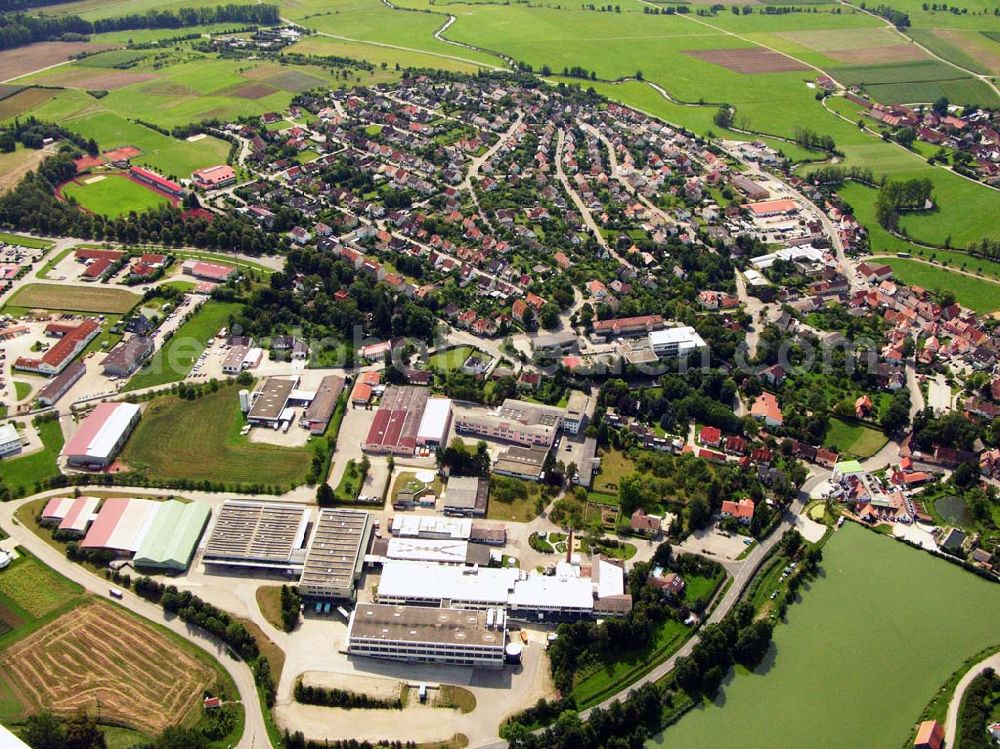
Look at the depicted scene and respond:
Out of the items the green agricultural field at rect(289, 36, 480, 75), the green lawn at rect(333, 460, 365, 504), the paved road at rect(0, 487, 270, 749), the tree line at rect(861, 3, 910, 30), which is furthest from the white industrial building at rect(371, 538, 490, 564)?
the tree line at rect(861, 3, 910, 30)

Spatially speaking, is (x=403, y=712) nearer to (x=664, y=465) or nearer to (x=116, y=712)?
(x=116, y=712)

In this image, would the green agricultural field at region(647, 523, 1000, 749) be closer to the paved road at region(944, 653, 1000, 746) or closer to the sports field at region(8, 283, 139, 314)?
the paved road at region(944, 653, 1000, 746)

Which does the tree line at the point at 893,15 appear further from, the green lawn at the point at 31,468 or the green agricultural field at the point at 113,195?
the green lawn at the point at 31,468

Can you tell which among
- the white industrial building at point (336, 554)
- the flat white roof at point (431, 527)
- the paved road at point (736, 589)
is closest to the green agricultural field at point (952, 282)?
the paved road at point (736, 589)

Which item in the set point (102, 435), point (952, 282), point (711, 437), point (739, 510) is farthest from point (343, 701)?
point (952, 282)

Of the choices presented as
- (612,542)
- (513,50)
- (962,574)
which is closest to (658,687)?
(612,542)

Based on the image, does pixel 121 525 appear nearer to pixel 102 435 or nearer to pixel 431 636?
pixel 102 435
